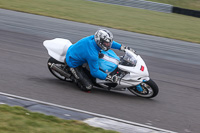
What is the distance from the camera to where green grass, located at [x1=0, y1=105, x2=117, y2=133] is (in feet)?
16.5

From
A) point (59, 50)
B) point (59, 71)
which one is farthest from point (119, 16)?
point (59, 71)

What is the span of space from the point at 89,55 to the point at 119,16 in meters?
13.8

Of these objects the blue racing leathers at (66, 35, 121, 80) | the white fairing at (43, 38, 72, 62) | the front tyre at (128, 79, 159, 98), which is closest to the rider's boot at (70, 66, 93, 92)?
the blue racing leathers at (66, 35, 121, 80)

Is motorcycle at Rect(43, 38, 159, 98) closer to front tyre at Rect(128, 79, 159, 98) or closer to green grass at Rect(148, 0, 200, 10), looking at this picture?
front tyre at Rect(128, 79, 159, 98)

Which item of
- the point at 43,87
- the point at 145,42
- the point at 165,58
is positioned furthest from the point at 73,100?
the point at 145,42

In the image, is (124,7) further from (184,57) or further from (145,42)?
(184,57)

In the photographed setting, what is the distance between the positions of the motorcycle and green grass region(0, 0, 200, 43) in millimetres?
9529

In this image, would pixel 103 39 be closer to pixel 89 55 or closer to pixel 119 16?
pixel 89 55

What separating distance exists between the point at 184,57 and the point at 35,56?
6173 mm

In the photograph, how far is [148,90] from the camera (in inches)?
298

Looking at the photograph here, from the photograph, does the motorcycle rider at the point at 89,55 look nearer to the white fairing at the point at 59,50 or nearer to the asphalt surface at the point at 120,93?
the white fairing at the point at 59,50

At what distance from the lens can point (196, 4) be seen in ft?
96.2

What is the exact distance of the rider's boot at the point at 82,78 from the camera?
7719 mm

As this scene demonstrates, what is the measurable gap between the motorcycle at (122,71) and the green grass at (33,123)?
208cm
